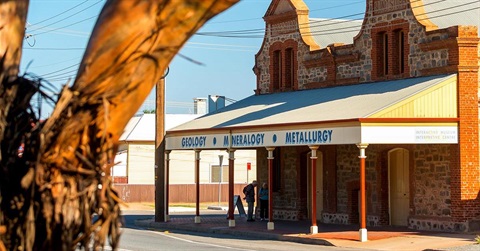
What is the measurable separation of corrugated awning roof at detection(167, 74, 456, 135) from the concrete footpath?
3.17 metres

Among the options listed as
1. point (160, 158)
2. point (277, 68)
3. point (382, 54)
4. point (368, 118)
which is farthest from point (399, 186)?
point (160, 158)

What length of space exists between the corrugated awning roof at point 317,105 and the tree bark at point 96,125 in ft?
67.1

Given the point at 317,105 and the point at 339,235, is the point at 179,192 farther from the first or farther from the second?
the point at 339,235

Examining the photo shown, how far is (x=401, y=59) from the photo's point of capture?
2880 cm

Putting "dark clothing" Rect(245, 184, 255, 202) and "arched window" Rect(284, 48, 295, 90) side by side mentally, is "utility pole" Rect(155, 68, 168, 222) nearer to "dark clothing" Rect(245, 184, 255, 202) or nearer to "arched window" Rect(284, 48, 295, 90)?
"dark clothing" Rect(245, 184, 255, 202)

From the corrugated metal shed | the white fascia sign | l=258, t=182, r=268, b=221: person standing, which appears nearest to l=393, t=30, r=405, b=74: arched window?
the white fascia sign

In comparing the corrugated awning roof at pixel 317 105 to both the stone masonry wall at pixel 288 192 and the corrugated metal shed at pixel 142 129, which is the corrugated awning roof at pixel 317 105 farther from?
the corrugated metal shed at pixel 142 129

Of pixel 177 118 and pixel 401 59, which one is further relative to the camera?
pixel 177 118

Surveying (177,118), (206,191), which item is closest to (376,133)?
(206,191)

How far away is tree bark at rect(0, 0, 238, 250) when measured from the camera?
3.70 meters

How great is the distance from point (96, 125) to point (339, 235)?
22565 mm

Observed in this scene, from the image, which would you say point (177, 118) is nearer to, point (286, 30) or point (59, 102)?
point (286, 30)

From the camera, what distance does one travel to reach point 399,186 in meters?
28.8

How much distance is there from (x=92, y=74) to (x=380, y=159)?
84.3ft
